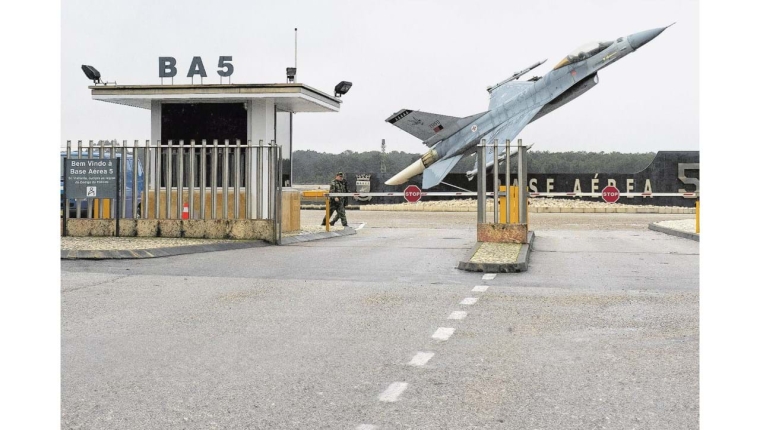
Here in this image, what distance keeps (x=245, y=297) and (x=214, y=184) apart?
33.4ft

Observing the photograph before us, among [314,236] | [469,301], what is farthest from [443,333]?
[314,236]

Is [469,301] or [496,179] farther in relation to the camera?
[496,179]

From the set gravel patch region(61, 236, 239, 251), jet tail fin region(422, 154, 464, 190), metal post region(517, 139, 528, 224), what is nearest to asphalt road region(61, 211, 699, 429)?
gravel patch region(61, 236, 239, 251)

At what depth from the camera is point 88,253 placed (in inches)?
606

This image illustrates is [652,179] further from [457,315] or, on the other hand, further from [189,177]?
[457,315]

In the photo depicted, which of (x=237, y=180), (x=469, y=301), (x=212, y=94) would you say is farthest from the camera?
(x=212, y=94)

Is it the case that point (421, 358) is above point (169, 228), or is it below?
below

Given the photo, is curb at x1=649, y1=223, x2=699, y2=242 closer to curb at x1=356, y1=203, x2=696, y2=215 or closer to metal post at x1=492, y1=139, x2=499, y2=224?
metal post at x1=492, y1=139, x2=499, y2=224

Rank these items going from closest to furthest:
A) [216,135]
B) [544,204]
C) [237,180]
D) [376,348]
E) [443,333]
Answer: [376,348]
[443,333]
[237,180]
[216,135]
[544,204]

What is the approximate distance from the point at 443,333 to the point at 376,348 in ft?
3.12

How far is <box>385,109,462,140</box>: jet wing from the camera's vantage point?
42.4 metres

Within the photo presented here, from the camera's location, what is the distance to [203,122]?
23500mm

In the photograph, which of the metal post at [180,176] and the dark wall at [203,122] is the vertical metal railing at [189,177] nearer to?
the metal post at [180,176]

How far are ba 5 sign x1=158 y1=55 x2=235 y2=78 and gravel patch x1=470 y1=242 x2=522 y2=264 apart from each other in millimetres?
9914
